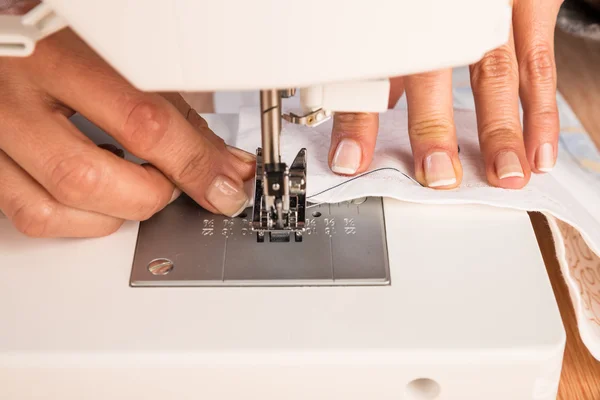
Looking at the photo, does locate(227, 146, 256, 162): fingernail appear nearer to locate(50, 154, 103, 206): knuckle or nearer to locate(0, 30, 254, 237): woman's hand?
locate(0, 30, 254, 237): woman's hand

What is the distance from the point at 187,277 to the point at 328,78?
25 centimetres

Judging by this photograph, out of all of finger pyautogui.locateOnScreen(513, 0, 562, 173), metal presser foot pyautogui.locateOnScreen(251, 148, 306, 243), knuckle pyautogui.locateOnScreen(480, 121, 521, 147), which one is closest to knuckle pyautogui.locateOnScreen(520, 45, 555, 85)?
finger pyautogui.locateOnScreen(513, 0, 562, 173)

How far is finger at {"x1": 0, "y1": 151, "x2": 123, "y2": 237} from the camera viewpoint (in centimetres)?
65

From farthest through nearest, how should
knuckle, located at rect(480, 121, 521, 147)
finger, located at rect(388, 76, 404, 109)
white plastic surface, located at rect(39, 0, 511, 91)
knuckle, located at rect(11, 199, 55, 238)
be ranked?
finger, located at rect(388, 76, 404, 109), knuckle, located at rect(480, 121, 521, 147), knuckle, located at rect(11, 199, 55, 238), white plastic surface, located at rect(39, 0, 511, 91)

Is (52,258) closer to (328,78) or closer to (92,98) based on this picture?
(92,98)

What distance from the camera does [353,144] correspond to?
0.75m

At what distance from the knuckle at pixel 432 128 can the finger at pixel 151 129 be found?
0.20 m

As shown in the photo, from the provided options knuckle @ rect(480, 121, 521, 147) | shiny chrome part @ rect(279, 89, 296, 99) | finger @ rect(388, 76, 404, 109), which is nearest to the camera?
shiny chrome part @ rect(279, 89, 296, 99)

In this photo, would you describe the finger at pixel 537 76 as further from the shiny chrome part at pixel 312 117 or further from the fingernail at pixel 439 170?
the shiny chrome part at pixel 312 117

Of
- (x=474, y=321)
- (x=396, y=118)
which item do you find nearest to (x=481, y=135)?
(x=396, y=118)

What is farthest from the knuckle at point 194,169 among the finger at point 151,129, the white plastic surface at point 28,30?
the white plastic surface at point 28,30

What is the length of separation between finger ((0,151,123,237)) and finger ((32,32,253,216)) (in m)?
0.08

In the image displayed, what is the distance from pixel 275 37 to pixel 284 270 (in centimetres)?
25

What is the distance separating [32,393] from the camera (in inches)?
23.4
